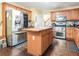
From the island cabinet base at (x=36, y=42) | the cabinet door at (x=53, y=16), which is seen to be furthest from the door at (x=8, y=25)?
the cabinet door at (x=53, y=16)

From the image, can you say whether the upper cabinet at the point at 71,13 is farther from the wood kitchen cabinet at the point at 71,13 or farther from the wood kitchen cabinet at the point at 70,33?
the wood kitchen cabinet at the point at 70,33

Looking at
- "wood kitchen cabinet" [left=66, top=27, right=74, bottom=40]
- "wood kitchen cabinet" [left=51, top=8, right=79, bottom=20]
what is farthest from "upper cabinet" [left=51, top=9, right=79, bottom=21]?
"wood kitchen cabinet" [left=66, top=27, right=74, bottom=40]

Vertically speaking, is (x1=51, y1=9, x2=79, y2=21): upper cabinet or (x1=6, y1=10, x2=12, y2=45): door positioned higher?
(x1=51, y1=9, x2=79, y2=21): upper cabinet

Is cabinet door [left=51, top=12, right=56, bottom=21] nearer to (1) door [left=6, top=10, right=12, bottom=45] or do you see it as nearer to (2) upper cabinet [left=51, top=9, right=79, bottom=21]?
(2) upper cabinet [left=51, top=9, right=79, bottom=21]

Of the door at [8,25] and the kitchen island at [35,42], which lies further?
the door at [8,25]

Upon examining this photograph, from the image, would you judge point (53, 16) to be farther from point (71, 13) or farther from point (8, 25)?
point (8, 25)

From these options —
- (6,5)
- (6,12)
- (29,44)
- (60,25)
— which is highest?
(6,5)

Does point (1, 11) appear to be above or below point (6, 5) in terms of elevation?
below

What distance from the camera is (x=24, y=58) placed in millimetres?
2506

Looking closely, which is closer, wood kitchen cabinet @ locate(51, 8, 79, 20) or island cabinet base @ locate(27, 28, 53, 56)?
island cabinet base @ locate(27, 28, 53, 56)

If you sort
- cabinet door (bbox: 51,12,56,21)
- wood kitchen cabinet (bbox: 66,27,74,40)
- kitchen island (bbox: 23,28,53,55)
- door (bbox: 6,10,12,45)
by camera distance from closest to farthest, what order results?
kitchen island (bbox: 23,28,53,55)
door (bbox: 6,10,12,45)
wood kitchen cabinet (bbox: 66,27,74,40)
cabinet door (bbox: 51,12,56,21)

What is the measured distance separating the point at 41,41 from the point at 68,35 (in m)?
3.10

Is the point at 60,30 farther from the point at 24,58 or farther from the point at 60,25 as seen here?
the point at 24,58

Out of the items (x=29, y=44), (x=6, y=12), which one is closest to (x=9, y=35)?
(x=6, y=12)
